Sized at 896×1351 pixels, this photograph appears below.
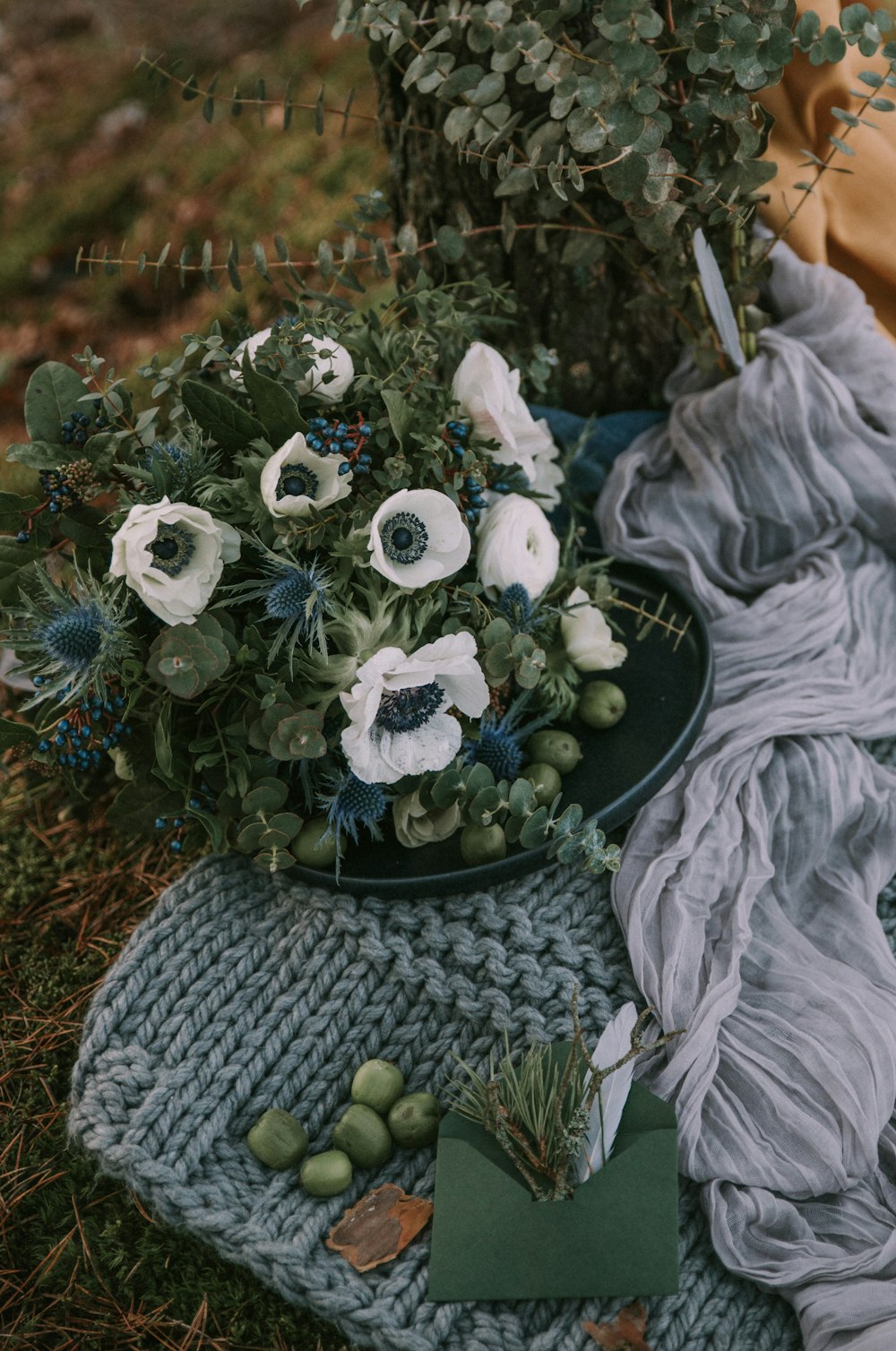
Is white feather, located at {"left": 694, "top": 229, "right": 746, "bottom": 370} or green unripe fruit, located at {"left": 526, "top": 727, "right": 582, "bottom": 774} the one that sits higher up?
white feather, located at {"left": 694, "top": 229, "right": 746, "bottom": 370}

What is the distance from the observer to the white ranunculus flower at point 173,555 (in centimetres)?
108

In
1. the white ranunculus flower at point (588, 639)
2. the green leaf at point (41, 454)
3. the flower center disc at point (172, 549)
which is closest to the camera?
the flower center disc at point (172, 549)

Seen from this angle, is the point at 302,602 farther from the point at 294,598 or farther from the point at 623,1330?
the point at 623,1330

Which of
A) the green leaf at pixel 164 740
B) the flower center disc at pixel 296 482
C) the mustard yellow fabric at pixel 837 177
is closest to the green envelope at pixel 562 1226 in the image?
the green leaf at pixel 164 740

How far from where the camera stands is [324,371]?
4.08ft

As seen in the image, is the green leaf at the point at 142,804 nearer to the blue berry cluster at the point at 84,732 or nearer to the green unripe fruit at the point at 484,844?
the blue berry cluster at the point at 84,732

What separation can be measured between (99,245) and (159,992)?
233 cm

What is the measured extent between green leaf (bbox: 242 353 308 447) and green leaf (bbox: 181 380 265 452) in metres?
0.01

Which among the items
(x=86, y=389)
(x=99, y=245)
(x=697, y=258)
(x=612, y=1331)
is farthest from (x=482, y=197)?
(x=99, y=245)

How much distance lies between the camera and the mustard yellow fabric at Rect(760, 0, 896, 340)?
1566 millimetres

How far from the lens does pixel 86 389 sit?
4.28ft

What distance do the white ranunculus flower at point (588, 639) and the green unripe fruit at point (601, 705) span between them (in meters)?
0.03

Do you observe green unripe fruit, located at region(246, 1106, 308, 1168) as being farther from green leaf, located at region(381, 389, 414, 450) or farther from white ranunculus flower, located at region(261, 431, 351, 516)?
green leaf, located at region(381, 389, 414, 450)

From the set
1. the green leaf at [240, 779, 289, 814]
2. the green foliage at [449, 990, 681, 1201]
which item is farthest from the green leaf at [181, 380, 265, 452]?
the green foliage at [449, 990, 681, 1201]
